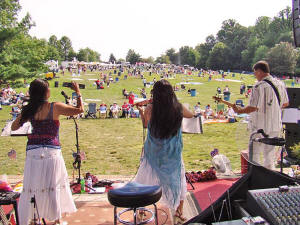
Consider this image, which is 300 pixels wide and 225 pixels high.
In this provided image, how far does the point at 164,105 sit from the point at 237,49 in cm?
8743

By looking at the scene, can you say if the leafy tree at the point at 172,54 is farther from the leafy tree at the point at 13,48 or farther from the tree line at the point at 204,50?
the leafy tree at the point at 13,48

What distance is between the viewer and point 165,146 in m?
3.60

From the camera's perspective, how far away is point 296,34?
3.88 meters

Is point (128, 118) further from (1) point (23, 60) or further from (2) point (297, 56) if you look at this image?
(2) point (297, 56)

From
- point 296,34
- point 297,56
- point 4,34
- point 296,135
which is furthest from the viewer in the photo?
point 297,56

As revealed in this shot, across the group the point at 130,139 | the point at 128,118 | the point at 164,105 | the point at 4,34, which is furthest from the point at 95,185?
the point at 4,34

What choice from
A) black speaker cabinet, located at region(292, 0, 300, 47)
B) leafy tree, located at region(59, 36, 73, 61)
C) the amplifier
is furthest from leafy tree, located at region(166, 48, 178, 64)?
the amplifier

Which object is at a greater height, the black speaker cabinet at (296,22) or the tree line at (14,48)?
the tree line at (14,48)

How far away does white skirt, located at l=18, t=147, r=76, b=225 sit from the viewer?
352 centimetres

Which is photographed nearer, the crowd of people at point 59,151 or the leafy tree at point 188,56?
the crowd of people at point 59,151

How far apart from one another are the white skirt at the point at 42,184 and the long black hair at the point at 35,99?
401mm

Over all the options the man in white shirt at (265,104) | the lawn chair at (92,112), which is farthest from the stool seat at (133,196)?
the lawn chair at (92,112)

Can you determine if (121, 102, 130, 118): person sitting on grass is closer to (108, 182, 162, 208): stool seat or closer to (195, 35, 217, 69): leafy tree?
Result: (108, 182, 162, 208): stool seat

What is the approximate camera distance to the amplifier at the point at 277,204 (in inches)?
66.7
